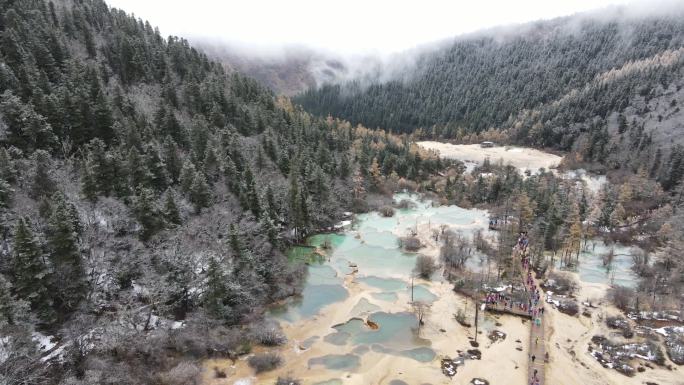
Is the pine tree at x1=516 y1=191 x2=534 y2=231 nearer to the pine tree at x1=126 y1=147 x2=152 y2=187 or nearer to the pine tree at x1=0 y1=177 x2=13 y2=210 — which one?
the pine tree at x1=126 y1=147 x2=152 y2=187

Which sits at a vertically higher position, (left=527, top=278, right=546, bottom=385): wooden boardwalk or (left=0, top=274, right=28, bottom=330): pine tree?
(left=0, top=274, right=28, bottom=330): pine tree

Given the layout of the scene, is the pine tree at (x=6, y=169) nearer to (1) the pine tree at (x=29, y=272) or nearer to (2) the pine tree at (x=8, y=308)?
(1) the pine tree at (x=29, y=272)

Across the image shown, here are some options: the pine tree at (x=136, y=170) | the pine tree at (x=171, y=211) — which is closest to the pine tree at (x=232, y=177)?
the pine tree at (x=136, y=170)

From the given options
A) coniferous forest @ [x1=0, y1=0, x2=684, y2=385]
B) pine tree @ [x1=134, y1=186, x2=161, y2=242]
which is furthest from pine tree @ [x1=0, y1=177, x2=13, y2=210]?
pine tree @ [x1=134, y1=186, x2=161, y2=242]

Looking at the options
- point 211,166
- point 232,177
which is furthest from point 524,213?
point 211,166

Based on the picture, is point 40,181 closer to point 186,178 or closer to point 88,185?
point 88,185

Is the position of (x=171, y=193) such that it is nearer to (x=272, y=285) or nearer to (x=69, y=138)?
(x=272, y=285)
